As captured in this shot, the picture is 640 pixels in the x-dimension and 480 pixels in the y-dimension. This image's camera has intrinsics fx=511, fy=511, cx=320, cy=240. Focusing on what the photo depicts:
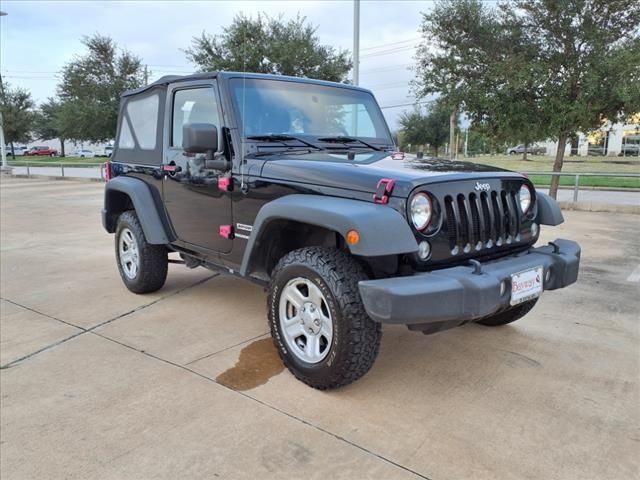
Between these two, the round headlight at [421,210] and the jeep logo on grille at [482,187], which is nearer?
the round headlight at [421,210]

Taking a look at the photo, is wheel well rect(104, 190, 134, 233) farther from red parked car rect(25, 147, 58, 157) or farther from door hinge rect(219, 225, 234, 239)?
red parked car rect(25, 147, 58, 157)

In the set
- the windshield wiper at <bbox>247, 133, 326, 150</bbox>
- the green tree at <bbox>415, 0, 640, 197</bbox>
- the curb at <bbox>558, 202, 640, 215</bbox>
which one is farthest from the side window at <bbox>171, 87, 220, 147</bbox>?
the curb at <bbox>558, 202, 640, 215</bbox>

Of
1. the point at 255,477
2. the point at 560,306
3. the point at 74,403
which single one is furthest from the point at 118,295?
the point at 560,306

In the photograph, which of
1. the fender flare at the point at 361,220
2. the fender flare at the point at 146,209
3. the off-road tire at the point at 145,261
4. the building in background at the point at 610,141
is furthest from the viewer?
the building in background at the point at 610,141

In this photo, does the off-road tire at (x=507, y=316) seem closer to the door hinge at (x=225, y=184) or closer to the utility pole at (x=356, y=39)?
the door hinge at (x=225, y=184)

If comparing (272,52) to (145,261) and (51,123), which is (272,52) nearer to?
(145,261)

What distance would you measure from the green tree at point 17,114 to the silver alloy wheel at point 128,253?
35.4m

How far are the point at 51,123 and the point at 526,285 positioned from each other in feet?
163

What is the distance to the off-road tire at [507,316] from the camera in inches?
149

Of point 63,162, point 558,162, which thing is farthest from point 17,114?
point 558,162

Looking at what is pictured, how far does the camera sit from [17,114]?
3688cm

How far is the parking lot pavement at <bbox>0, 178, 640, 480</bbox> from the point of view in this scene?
2.37m

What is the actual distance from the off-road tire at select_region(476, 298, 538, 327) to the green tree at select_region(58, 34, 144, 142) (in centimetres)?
2791

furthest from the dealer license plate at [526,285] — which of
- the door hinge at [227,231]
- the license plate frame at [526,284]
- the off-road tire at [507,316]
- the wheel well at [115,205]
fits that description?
the wheel well at [115,205]
